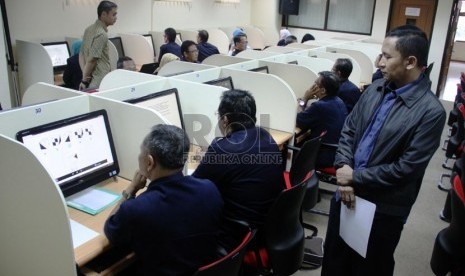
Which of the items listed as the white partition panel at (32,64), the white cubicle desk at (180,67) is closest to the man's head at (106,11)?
the white cubicle desk at (180,67)

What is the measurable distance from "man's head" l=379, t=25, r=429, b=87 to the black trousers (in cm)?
59

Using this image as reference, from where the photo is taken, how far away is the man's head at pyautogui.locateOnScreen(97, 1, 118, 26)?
3352 mm

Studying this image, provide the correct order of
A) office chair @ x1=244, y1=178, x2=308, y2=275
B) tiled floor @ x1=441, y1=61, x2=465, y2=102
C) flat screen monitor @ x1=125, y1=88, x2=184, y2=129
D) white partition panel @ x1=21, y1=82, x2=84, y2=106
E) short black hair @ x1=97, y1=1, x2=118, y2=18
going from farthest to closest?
tiled floor @ x1=441, y1=61, x2=465, y2=102 → short black hair @ x1=97, y1=1, x2=118, y2=18 → flat screen monitor @ x1=125, y1=88, x2=184, y2=129 → white partition panel @ x1=21, y1=82, x2=84, y2=106 → office chair @ x1=244, y1=178, x2=308, y2=275

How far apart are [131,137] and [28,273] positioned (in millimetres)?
723

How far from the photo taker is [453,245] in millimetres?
1863

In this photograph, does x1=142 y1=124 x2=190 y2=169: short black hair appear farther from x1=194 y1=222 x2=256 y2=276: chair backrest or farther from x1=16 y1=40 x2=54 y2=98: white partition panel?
x1=16 y1=40 x2=54 y2=98: white partition panel

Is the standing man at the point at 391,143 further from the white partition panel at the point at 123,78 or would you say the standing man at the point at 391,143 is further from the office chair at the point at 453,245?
the white partition panel at the point at 123,78

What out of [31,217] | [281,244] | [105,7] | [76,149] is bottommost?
[281,244]

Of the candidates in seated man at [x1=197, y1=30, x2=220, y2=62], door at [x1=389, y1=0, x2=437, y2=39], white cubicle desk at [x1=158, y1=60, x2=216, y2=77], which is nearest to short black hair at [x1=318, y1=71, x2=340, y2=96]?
white cubicle desk at [x1=158, y1=60, x2=216, y2=77]

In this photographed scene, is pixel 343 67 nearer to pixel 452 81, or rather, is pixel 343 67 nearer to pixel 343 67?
pixel 343 67

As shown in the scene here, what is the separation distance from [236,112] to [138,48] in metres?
4.20

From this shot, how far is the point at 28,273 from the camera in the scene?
1467mm

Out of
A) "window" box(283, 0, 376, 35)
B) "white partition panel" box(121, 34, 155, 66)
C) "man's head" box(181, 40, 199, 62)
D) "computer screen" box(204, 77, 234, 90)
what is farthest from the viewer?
"window" box(283, 0, 376, 35)

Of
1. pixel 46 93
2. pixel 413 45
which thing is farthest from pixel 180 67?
pixel 413 45
